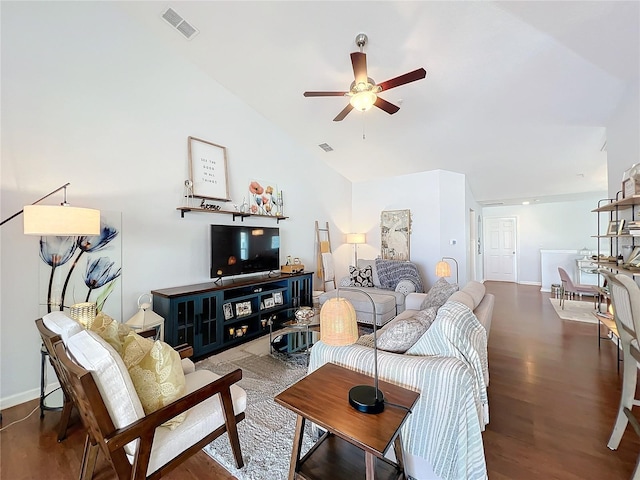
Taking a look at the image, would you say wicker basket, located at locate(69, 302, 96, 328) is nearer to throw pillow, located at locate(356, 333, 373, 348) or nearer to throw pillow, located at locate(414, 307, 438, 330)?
throw pillow, located at locate(356, 333, 373, 348)

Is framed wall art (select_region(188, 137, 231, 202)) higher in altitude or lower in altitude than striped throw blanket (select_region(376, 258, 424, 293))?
A: higher

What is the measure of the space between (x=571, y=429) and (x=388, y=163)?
428 centimetres

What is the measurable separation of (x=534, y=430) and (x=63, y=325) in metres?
2.95

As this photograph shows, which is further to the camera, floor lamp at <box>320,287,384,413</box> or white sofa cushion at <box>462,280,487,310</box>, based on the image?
white sofa cushion at <box>462,280,487,310</box>

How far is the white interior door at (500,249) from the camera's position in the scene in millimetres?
7758

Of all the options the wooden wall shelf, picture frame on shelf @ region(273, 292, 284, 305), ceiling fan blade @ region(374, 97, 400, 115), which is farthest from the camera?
picture frame on shelf @ region(273, 292, 284, 305)

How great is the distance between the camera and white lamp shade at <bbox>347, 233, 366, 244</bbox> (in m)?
5.66

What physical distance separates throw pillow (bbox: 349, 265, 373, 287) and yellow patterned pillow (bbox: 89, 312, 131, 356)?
145 inches

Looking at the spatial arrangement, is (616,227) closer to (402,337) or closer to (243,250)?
(402,337)

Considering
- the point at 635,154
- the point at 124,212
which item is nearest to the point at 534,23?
the point at 635,154

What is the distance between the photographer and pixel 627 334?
1626mm

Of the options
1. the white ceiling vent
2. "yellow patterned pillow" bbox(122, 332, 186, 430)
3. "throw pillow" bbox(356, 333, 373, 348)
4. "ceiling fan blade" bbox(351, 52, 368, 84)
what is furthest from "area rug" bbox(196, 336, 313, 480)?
the white ceiling vent

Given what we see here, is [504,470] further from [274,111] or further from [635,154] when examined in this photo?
[274,111]

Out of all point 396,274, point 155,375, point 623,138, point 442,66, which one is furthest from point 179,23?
point 623,138
